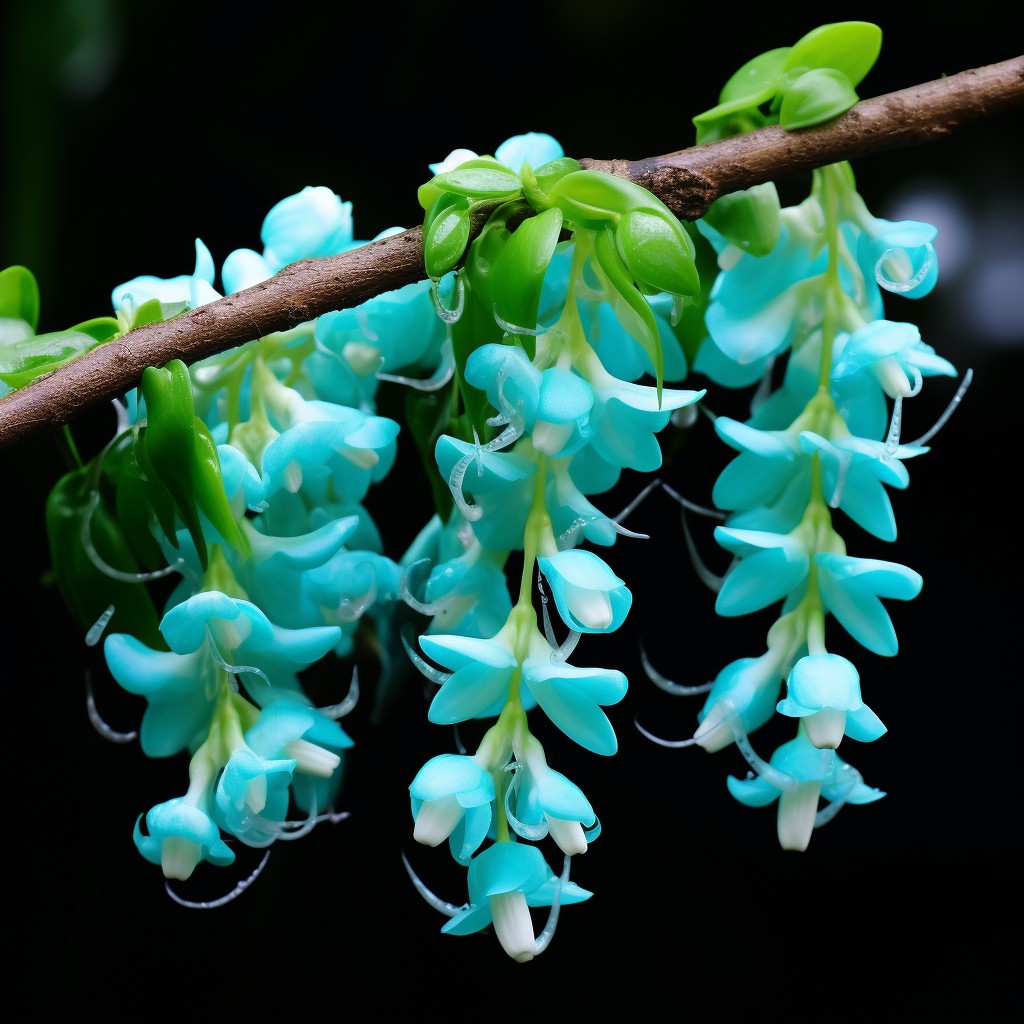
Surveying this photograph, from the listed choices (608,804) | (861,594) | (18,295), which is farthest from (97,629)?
(608,804)

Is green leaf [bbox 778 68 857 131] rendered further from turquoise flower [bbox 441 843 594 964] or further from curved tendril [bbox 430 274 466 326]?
turquoise flower [bbox 441 843 594 964]

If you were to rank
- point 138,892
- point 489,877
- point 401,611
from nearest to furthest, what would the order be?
point 489,877 → point 401,611 → point 138,892

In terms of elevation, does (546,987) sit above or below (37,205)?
below

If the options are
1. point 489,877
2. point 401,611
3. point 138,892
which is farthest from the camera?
point 138,892

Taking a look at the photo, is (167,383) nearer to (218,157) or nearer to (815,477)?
(815,477)

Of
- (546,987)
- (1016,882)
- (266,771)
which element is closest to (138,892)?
(546,987)

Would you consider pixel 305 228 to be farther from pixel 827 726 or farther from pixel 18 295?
pixel 827 726

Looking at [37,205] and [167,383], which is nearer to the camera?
[167,383]

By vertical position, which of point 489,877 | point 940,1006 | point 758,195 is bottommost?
point 940,1006
